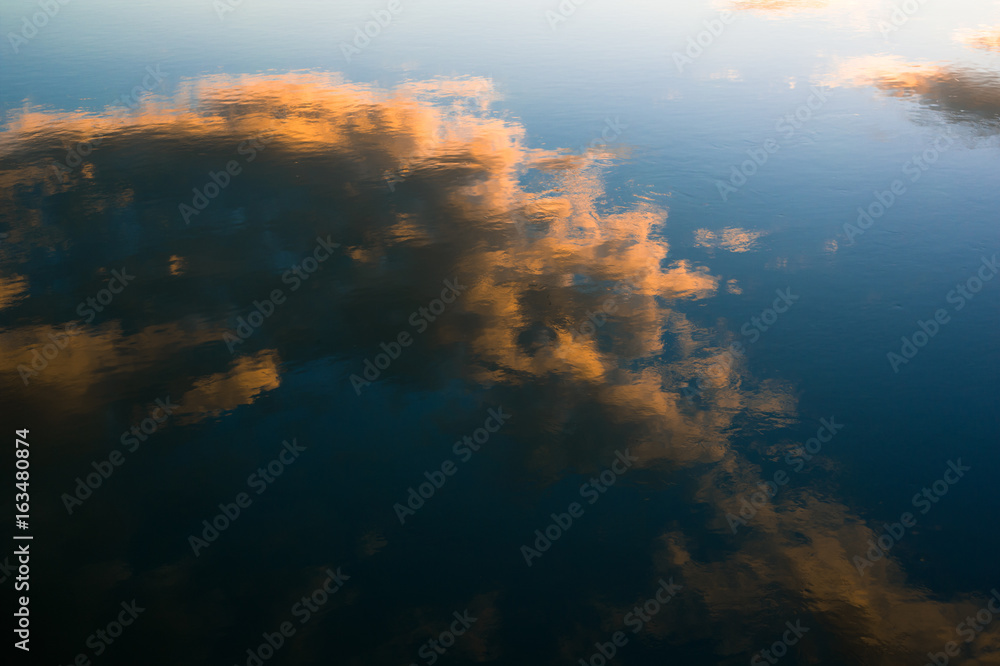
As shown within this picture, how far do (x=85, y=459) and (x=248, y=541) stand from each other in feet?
7.67

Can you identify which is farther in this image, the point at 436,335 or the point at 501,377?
the point at 436,335

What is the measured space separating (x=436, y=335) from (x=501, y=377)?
50.8 inches

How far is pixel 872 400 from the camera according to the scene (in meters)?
8.42

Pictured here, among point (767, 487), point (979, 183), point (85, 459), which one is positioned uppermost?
point (979, 183)

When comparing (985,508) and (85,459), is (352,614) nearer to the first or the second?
(85,459)

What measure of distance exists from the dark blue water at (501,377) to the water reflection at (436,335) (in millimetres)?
46

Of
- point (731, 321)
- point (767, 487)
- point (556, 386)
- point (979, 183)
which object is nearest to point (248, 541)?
point (556, 386)

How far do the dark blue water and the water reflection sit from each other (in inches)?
1.8

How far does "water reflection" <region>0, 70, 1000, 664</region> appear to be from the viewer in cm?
616

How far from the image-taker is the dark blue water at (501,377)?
613cm

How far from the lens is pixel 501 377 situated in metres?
8.81

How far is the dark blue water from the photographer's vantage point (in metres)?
6.13

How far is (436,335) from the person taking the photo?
959cm

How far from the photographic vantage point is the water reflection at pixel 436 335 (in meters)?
6.16
